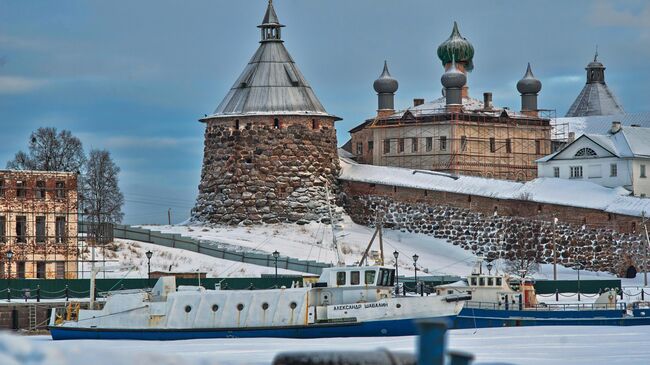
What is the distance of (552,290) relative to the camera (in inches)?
2015

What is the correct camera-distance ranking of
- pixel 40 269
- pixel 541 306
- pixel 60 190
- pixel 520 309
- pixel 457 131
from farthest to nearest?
1. pixel 457 131
2. pixel 60 190
3. pixel 40 269
4. pixel 541 306
5. pixel 520 309

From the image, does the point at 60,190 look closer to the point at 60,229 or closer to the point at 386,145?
the point at 60,229

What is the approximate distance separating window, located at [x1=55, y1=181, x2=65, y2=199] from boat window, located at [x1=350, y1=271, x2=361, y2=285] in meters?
18.7

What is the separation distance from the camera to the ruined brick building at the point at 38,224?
52844 mm

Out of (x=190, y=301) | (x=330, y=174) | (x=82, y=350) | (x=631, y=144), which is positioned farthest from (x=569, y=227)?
(x=82, y=350)

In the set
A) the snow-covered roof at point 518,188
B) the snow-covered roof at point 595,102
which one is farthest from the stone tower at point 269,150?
the snow-covered roof at point 595,102

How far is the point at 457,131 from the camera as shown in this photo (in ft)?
Answer: 227

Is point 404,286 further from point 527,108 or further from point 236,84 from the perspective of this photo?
point 527,108

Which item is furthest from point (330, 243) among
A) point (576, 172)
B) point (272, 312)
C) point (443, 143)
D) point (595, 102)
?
point (595, 102)

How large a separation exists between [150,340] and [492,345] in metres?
11.4

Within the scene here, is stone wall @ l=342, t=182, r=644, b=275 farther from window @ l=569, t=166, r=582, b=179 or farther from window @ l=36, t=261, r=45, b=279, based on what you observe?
window @ l=36, t=261, r=45, b=279

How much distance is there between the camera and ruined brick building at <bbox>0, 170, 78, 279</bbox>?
5284 cm

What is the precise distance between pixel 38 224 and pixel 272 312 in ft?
60.7

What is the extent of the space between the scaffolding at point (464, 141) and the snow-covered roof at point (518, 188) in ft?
14.0
